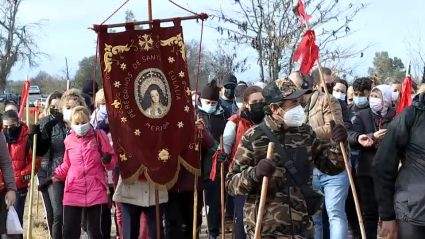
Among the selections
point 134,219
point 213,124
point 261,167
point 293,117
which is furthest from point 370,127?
point 261,167

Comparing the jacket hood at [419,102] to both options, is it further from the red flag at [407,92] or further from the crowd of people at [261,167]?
the red flag at [407,92]

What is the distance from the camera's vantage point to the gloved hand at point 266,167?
15.8ft

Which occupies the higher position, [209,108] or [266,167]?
[209,108]

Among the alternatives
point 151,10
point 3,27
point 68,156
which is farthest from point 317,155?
point 3,27

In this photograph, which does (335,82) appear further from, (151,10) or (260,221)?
(260,221)

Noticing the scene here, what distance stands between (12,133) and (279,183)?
470 centimetres

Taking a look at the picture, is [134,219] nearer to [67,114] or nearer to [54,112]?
[67,114]

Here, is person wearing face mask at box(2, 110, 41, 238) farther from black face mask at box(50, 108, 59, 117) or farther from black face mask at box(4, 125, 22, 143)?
black face mask at box(50, 108, 59, 117)

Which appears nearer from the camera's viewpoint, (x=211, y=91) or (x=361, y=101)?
(x=361, y=101)

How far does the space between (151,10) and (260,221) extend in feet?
11.2

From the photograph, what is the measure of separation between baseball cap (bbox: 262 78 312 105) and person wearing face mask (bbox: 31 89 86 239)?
3646 mm

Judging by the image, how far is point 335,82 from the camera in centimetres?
930

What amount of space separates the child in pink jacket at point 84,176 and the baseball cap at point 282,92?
2.88 metres

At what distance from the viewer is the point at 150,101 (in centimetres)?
747
